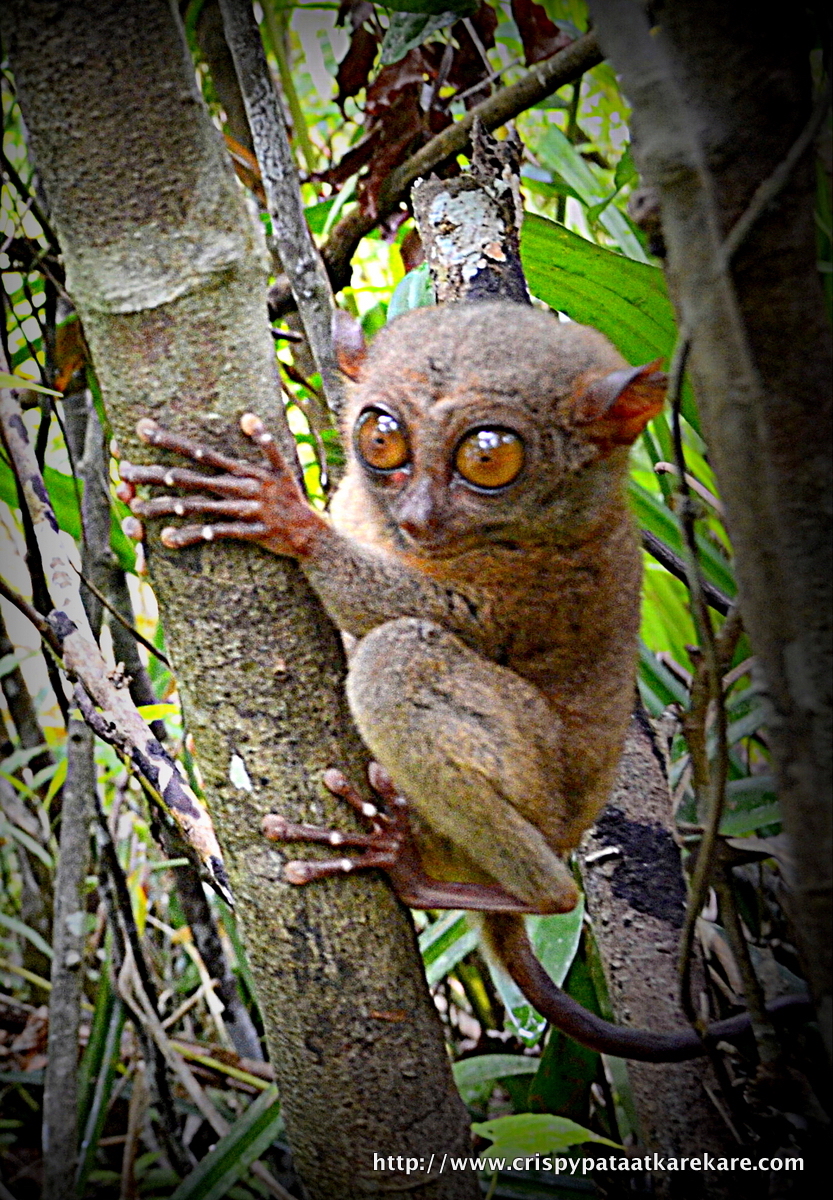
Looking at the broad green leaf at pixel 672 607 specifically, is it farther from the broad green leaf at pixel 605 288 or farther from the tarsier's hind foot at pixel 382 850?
the tarsier's hind foot at pixel 382 850

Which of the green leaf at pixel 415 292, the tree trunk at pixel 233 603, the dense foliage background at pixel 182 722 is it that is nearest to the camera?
the tree trunk at pixel 233 603

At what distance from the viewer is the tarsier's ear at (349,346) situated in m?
2.33

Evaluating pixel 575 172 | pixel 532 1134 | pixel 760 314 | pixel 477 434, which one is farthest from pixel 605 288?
pixel 532 1134

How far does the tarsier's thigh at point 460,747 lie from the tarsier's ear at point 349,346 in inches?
25.3

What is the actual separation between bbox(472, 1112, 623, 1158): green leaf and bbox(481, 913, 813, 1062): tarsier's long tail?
29 cm

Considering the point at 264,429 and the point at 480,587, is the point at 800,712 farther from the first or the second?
the point at 480,587

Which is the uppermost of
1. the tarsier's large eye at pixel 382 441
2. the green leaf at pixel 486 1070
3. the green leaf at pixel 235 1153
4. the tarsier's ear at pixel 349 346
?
the tarsier's ear at pixel 349 346

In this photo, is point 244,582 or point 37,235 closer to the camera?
point 244,582

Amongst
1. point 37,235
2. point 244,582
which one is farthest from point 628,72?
point 37,235

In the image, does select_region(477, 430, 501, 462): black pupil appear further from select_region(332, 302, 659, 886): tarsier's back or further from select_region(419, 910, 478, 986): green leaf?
select_region(419, 910, 478, 986): green leaf

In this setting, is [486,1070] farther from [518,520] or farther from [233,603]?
[233,603]

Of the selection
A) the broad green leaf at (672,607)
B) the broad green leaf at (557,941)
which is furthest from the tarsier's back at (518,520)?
the broad green leaf at (672,607)

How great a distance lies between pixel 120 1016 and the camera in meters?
3.12

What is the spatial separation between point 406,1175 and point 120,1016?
1.76 m
